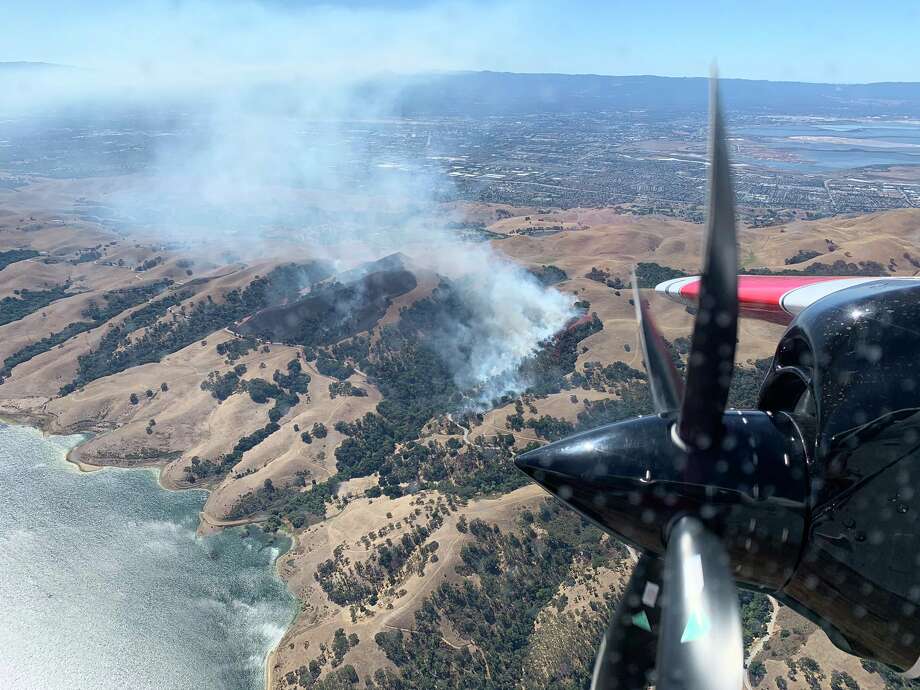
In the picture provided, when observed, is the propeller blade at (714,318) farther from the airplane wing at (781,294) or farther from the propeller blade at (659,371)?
the airplane wing at (781,294)

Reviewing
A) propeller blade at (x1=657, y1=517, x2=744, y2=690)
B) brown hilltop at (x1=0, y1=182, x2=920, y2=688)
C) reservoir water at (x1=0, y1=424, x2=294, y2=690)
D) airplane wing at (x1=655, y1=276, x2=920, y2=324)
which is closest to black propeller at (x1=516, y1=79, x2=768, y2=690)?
propeller blade at (x1=657, y1=517, x2=744, y2=690)

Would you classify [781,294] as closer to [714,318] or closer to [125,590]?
[714,318]

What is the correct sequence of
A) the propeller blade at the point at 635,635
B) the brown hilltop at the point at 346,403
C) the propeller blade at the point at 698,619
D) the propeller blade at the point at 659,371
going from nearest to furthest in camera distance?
the propeller blade at the point at 698,619, the propeller blade at the point at 635,635, the propeller blade at the point at 659,371, the brown hilltop at the point at 346,403

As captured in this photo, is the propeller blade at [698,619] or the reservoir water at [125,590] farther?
the reservoir water at [125,590]

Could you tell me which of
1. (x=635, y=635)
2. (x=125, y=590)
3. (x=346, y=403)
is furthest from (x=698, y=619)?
(x=346, y=403)

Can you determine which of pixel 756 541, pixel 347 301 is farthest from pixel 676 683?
pixel 347 301

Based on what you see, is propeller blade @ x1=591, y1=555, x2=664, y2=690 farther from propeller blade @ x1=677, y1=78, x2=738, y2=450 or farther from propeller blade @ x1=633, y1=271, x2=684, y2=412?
propeller blade @ x1=633, y1=271, x2=684, y2=412

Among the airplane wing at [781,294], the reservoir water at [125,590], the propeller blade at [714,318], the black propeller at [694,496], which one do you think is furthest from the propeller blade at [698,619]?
the reservoir water at [125,590]
